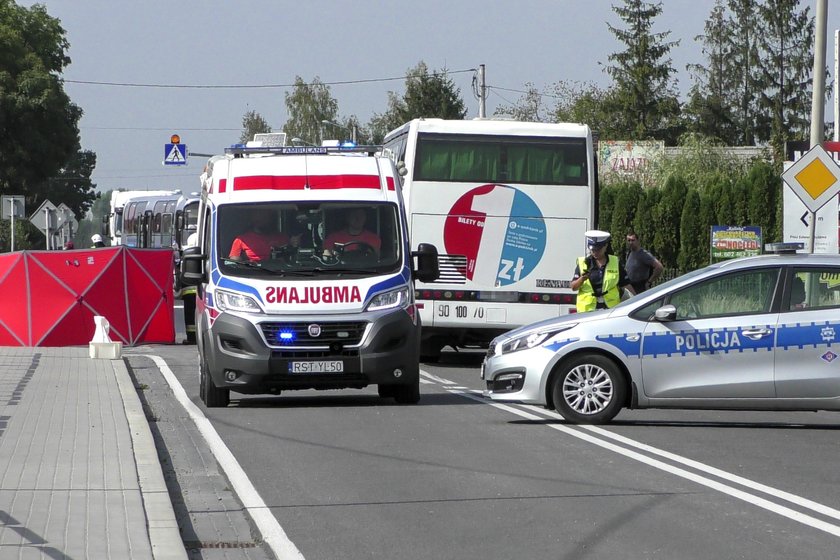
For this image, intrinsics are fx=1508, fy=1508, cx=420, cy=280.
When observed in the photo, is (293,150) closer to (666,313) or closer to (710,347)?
(666,313)

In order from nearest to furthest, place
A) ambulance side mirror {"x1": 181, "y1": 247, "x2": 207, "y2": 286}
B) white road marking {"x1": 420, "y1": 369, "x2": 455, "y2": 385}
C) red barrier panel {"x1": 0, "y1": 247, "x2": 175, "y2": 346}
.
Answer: ambulance side mirror {"x1": 181, "y1": 247, "x2": 207, "y2": 286}, white road marking {"x1": 420, "y1": 369, "x2": 455, "y2": 385}, red barrier panel {"x1": 0, "y1": 247, "x2": 175, "y2": 346}

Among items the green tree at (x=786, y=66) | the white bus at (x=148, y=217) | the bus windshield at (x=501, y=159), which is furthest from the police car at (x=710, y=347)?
the green tree at (x=786, y=66)

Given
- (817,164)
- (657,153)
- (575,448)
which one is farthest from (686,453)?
(657,153)

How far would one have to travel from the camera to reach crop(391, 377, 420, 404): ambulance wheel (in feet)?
50.1

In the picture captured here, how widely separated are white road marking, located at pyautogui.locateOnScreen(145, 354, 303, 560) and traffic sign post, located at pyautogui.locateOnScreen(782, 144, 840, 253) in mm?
8130

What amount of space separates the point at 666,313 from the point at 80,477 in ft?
18.2

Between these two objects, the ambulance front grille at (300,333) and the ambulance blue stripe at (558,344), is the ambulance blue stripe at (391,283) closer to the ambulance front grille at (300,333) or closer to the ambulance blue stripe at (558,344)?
the ambulance front grille at (300,333)

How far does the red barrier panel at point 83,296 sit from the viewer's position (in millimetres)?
25234

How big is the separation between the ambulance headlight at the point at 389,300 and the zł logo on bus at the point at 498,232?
236 inches

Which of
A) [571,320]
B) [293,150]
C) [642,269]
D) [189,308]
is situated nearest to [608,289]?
[571,320]

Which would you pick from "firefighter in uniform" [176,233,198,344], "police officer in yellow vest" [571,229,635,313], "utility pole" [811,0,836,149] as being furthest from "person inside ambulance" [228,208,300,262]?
"firefighter in uniform" [176,233,198,344]

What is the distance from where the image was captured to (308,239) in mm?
15102

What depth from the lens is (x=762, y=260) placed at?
520 inches

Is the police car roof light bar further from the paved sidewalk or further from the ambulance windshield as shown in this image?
the paved sidewalk
